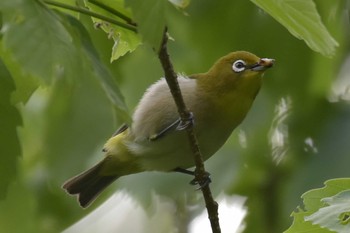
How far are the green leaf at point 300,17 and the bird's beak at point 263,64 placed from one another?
1411 mm

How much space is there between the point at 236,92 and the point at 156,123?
0.38 m

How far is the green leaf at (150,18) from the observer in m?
1.93

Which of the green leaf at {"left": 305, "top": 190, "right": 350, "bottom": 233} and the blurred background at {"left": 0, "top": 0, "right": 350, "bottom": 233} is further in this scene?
the blurred background at {"left": 0, "top": 0, "right": 350, "bottom": 233}

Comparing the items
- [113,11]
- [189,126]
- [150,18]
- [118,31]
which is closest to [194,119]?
[189,126]

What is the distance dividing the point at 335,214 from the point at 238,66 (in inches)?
75.4

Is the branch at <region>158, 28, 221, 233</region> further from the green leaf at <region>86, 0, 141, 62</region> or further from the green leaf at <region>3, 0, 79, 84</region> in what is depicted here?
the green leaf at <region>3, 0, 79, 84</region>

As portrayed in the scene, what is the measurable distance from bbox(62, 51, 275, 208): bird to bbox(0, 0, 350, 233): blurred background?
0.33 metres

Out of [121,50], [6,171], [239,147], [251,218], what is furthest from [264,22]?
[6,171]

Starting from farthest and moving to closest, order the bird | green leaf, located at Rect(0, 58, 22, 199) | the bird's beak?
the bird → the bird's beak → green leaf, located at Rect(0, 58, 22, 199)

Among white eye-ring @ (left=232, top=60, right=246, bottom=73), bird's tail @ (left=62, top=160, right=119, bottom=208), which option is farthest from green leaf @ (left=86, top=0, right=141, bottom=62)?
bird's tail @ (left=62, top=160, right=119, bottom=208)

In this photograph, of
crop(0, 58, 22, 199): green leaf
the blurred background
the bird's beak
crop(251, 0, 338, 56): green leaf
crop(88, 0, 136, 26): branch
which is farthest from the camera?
the blurred background

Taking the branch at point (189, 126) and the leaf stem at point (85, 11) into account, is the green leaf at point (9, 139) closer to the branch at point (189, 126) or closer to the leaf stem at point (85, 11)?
the leaf stem at point (85, 11)

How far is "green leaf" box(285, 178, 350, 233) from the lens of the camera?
2.25 m

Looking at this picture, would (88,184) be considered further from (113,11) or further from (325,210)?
(325,210)
